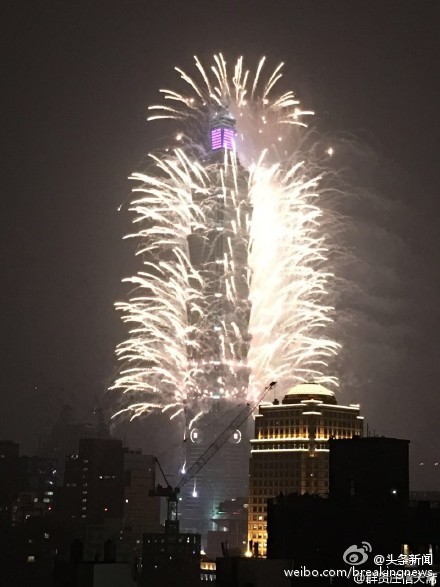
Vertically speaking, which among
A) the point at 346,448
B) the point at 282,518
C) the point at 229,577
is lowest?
the point at 229,577

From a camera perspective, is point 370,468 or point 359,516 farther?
point 370,468

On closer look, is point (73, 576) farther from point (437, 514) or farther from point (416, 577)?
point (437, 514)

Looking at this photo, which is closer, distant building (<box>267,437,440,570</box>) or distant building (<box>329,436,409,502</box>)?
distant building (<box>267,437,440,570</box>)

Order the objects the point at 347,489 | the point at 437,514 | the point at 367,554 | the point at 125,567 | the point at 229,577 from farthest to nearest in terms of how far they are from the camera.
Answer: the point at 347,489 < the point at 437,514 < the point at 367,554 < the point at 125,567 < the point at 229,577

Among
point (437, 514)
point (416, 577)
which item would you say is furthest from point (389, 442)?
point (416, 577)

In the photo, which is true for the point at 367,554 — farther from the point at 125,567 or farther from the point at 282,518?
the point at 125,567

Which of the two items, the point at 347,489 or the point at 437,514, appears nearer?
the point at 437,514

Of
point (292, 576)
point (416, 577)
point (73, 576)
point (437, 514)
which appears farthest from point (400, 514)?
point (73, 576)

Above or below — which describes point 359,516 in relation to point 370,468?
below

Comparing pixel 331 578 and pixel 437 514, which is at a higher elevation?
pixel 437 514

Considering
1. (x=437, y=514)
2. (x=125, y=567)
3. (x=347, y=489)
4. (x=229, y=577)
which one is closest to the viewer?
(x=229, y=577)

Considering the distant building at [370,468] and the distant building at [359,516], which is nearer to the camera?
the distant building at [359,516]
